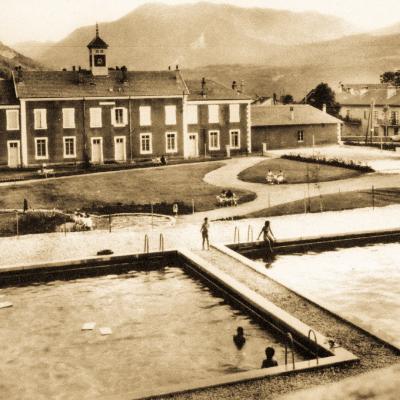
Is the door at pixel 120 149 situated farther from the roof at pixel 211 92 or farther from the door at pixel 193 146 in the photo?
the roof at pixel 211 92

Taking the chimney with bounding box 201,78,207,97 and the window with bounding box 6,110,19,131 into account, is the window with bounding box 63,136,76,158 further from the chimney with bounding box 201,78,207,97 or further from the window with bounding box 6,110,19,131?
the chimney with bounding box 201,78,207,97

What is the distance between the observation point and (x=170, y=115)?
55250 mm

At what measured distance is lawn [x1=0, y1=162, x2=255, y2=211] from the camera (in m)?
35.7

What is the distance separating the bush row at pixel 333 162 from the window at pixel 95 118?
14.6 m

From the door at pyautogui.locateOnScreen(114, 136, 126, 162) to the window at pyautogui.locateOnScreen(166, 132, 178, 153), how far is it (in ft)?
12.1

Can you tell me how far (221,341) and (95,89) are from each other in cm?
3891

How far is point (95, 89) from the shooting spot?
53.1 meters

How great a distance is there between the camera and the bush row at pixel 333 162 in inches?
1681

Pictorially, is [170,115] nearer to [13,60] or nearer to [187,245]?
[187,245]

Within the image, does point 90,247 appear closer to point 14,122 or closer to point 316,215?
point 316,215

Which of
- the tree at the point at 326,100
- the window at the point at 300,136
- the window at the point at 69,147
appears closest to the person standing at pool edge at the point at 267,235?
the window at the point at 69,147

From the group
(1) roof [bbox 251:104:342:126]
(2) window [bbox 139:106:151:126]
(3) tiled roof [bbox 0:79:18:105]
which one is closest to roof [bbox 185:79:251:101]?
(1) roof [bbox 251:104:342:126]

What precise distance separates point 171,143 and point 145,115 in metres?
3.14

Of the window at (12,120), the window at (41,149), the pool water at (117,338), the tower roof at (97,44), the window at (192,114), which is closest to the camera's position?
the pool water at (117,338)
